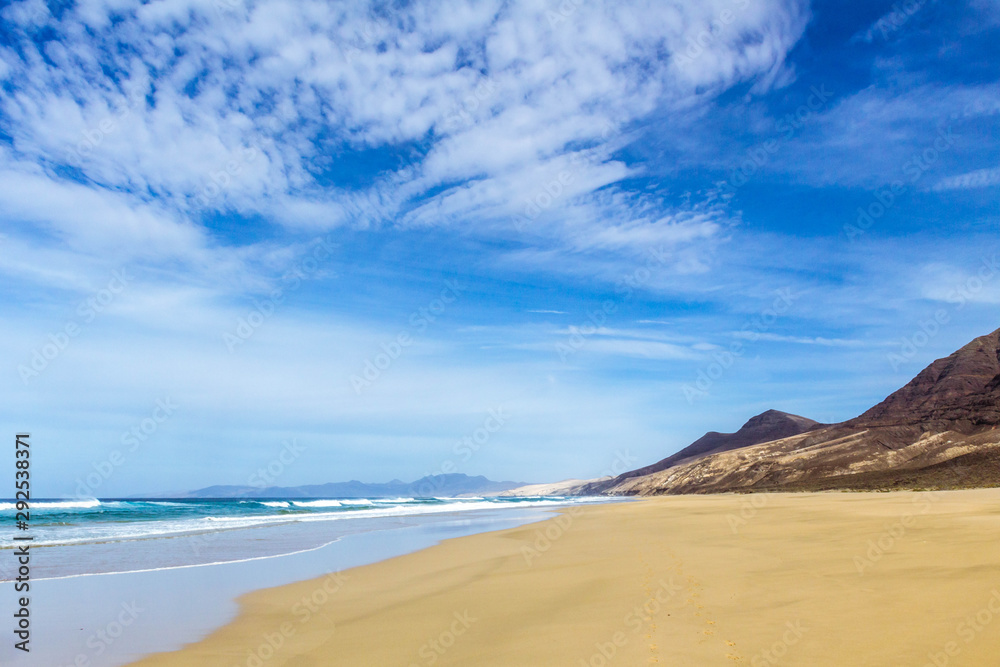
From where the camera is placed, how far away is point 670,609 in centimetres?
713

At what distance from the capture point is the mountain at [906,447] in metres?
44.0

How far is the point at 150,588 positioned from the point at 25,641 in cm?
367

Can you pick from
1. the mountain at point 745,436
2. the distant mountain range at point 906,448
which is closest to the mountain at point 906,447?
the distant mountain range at point 906,448

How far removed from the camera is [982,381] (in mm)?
61938

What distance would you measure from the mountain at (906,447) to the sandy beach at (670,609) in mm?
37662

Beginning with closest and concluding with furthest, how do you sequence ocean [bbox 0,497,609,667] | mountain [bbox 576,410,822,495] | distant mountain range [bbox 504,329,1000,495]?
ocean [bbox 0,497,609,667], distant mountain range [bbox 504,329,1000,495], mountain [bbox 576,410,822,495]

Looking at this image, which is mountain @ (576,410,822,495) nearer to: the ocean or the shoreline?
the ocean

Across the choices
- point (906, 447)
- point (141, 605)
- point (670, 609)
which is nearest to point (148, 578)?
point (141, 605)

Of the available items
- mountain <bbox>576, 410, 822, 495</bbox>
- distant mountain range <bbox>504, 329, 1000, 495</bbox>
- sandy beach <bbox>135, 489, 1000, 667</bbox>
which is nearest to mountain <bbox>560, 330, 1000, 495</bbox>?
distant mountain range <bbox>504, 329, 1000, 495</bbox>

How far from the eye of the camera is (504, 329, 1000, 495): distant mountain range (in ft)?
144

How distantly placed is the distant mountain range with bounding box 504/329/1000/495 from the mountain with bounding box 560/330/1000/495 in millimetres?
97

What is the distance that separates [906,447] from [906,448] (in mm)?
394

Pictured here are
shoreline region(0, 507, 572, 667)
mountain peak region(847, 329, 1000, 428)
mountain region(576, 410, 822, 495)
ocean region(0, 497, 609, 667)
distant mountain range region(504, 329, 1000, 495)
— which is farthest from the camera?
mountain region(576, 410, 822, 495)

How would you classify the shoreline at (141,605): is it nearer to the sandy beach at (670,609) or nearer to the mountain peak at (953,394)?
the sandy beach at (670,609)
